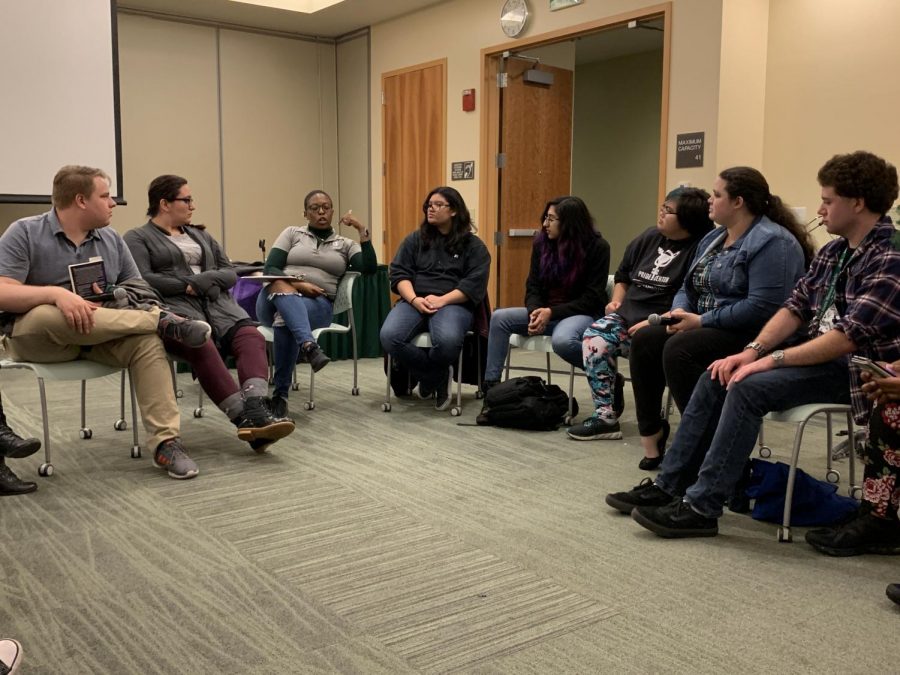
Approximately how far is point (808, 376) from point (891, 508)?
0.42 meters

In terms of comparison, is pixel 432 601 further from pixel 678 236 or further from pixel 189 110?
pixel 189 110

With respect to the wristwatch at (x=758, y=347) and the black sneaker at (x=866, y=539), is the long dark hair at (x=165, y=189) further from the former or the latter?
the black sneaker at (x=866, y=539)

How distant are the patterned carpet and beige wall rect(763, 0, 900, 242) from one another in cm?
197

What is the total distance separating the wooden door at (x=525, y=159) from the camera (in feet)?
20.7

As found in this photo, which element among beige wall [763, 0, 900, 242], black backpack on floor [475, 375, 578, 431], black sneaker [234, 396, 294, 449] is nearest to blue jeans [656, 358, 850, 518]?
black backpack on floor [475, 375, 578, 431]

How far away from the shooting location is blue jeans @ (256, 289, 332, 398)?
164 inches

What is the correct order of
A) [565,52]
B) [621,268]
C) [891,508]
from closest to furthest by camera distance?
[891,508]
[621,268]
[565,52]

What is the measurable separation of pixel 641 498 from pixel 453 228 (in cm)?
209

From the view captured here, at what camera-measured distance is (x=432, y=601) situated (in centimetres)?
206

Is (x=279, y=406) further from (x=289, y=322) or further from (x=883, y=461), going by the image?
(x=883, y=461)

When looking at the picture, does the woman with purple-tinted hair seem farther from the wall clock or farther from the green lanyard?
the wall clock

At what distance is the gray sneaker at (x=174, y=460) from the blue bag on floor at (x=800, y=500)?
198cm

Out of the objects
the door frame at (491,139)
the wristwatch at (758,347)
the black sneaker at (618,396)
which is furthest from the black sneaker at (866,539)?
the door frame at (491,139)

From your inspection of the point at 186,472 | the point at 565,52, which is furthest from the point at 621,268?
the point at 565,52
